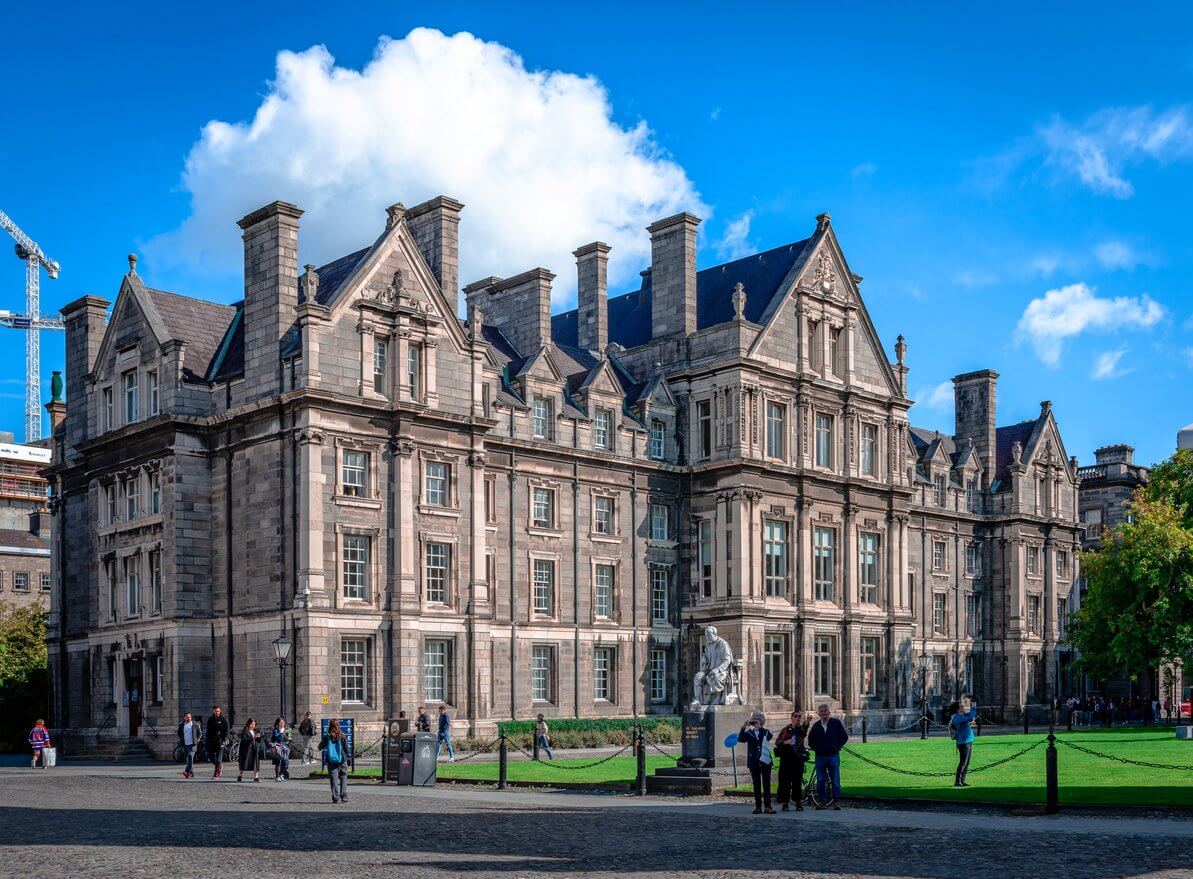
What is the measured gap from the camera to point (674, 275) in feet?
207

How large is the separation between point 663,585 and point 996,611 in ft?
93.7

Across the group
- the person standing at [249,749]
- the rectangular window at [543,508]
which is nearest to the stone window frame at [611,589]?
the rectangular window at [543,508]

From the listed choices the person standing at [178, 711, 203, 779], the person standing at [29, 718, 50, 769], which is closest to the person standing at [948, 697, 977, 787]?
the person standing at [178, 711, 203, 779]

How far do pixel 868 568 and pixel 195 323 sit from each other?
3113 cm

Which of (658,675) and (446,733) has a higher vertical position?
(446,733)

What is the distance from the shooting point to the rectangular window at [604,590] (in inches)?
2295

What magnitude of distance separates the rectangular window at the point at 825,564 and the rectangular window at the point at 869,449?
411 centimetres

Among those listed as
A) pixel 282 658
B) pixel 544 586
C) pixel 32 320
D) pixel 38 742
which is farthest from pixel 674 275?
pixel 32 320

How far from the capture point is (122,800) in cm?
3128

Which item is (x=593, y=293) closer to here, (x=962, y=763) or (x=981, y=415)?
(x=981, y=415)

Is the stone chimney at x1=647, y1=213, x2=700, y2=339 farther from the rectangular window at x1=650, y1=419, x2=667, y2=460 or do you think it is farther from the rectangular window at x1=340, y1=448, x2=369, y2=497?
the rectangular window at x1=340, y1=448, x2=369, y2=497

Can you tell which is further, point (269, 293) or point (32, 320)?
point (32, 320)

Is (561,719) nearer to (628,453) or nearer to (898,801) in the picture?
(628,453)

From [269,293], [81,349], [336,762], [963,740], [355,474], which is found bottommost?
[336,762]
